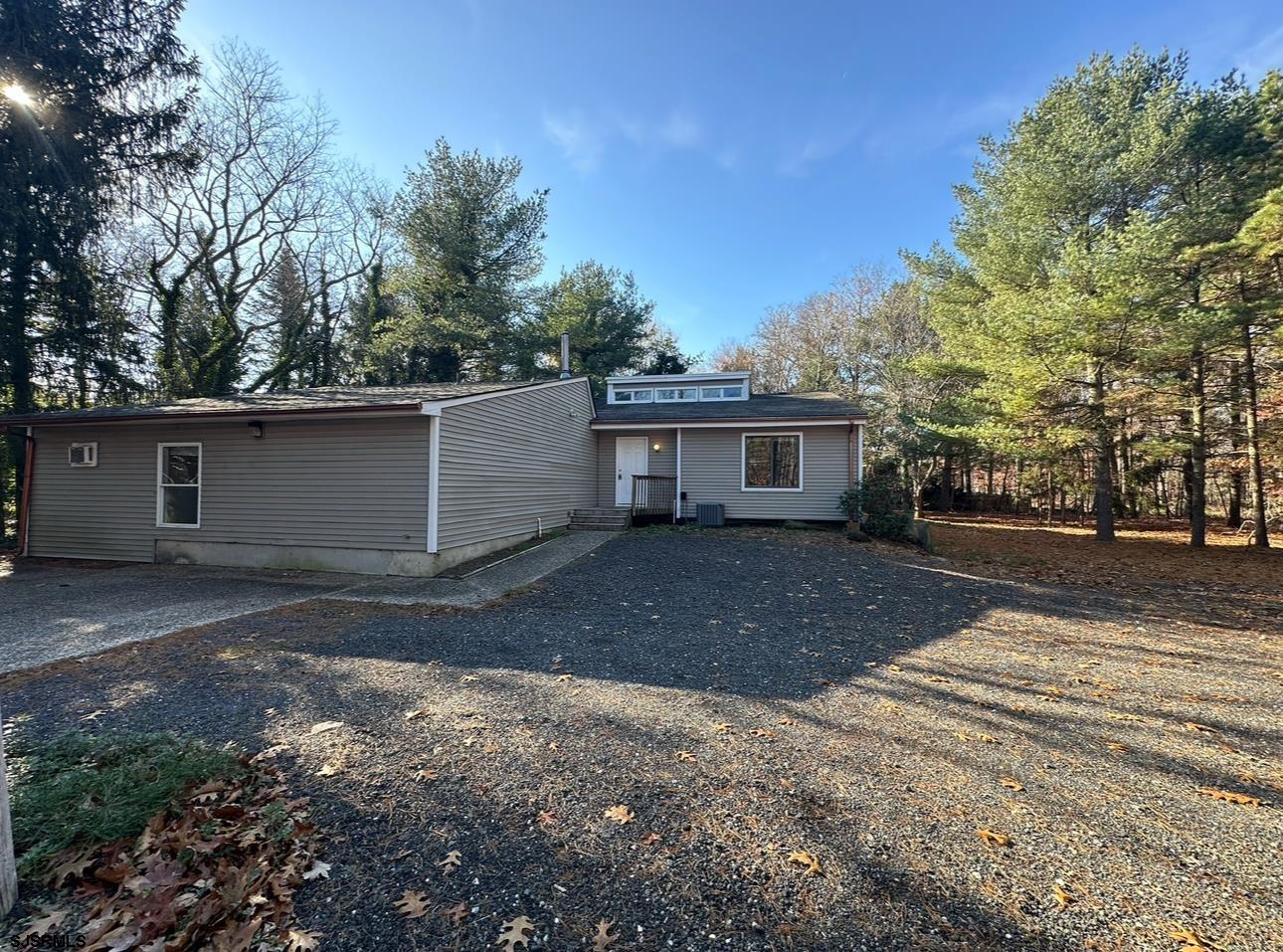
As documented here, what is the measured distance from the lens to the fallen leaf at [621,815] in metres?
2.35

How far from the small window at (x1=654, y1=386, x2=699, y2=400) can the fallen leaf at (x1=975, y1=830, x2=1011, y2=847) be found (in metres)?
13.7

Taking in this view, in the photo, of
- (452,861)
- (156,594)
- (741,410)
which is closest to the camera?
(452,861)

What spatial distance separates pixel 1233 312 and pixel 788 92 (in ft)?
32.4

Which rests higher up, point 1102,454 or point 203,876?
point 1102,454

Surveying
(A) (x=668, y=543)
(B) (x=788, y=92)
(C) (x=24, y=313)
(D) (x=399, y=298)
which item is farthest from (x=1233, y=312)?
(C) (x=24, y=313)

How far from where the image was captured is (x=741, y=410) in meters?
13.5

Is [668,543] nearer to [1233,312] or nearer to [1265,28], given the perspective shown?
[1233,312]

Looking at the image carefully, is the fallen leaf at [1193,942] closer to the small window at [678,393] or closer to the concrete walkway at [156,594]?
the concrete walkway at [156,594]

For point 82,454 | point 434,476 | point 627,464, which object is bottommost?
point 434,476

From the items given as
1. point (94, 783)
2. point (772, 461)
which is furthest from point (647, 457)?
point (94, 783)

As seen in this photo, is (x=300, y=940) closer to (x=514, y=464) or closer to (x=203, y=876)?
(x=203, y=876)

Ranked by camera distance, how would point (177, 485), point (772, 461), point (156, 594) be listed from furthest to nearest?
point (772, 461) < point (177, 485) < point (156, 594)

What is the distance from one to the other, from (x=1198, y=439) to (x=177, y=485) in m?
20.7

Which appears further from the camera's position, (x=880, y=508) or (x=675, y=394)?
(x=675, y=394)
